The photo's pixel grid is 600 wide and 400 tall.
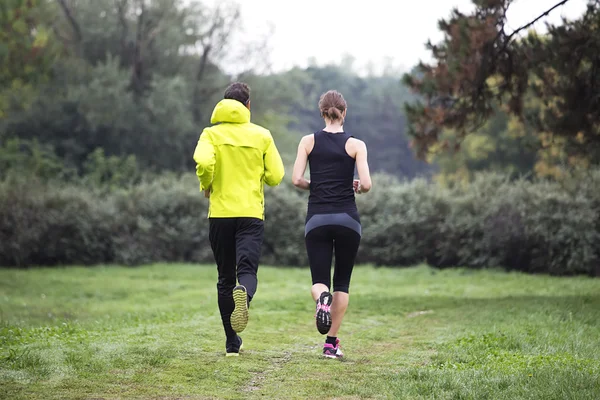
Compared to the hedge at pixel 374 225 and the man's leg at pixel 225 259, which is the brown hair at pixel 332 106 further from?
the hedge at pixel 374 225

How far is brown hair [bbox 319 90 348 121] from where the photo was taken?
7.04 meters

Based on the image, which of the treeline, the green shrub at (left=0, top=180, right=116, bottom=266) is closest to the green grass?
the green shrub at (left=0, top=180, right=116, bottom=266)

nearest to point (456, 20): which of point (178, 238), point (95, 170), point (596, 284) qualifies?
point (596, 284)

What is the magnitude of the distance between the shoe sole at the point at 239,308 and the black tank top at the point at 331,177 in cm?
97

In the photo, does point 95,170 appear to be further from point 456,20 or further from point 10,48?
point 456,20

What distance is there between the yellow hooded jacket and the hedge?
1655 centimetres

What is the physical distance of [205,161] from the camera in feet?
22.0

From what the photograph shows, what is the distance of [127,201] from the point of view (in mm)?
27797

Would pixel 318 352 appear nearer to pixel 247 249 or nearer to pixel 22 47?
pixel 247 249

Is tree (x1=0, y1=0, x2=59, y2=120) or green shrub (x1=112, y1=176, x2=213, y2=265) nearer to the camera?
green shrub (x1=112, y1=176, x2=213, y2=265)

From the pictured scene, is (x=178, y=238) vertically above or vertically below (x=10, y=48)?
below

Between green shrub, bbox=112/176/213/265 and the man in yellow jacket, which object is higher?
the man in yellow jacket

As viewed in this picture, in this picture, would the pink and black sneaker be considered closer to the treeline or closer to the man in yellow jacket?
the man in yellow jacket

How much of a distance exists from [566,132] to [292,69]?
3463 centimetres
